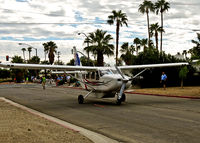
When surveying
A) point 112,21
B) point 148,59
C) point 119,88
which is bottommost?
point 119,88

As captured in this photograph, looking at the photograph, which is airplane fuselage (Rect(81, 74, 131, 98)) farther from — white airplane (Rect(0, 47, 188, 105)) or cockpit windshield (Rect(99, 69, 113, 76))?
cockpit windshield (Rect(99, 69, 113, 76))

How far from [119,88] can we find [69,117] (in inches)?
191

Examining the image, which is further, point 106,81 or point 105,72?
point 105,72

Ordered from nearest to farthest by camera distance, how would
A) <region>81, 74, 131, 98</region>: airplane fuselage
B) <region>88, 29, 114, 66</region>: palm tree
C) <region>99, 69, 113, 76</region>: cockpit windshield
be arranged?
<region>81, 74, 131, 98</region>: airplane fuselage < <region>99, 69, 113, 76</region>: cockpit windshield < <region>88, 29, 114, 66</region>: palm tree

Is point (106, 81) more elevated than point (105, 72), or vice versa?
point (105, 72)

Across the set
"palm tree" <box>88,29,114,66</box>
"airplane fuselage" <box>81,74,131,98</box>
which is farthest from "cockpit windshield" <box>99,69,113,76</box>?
"palm tree" <box>88,29,114,66</box>

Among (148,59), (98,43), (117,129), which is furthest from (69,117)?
(98,43)

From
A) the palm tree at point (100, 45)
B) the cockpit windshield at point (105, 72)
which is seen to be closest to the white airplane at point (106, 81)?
the cockpit windshield at point (105, 72)

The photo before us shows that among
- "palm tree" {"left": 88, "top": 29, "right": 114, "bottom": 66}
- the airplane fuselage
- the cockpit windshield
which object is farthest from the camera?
"palm tree" {"left": 88, "top": 29, "right": 114, "bottom": 66}

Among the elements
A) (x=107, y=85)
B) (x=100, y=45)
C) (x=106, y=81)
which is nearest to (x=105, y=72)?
(x=106, y=81)

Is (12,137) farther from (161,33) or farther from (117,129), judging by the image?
(161,33)

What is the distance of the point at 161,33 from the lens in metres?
64.4

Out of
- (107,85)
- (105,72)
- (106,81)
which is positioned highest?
(105,72)

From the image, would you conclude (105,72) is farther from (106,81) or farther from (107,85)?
(107,85)
